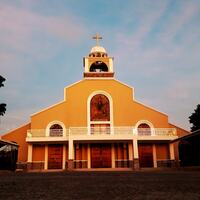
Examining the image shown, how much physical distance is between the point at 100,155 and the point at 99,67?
10.1m

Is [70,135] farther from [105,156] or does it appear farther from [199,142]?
[199,142]

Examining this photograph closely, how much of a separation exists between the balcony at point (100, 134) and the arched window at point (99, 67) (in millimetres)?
7283

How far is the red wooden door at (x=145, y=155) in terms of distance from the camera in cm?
2611

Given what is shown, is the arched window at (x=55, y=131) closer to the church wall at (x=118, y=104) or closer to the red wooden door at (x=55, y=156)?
the red wooden door at (x=55, y=156)

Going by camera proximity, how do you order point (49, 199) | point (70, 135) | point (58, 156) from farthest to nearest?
point (58, 156) < point (70, 135) < point (49, 199)

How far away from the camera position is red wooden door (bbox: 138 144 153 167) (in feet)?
85.7

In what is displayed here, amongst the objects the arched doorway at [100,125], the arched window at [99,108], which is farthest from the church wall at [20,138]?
the arched window at [99,108]

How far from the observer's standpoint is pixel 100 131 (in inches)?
1035

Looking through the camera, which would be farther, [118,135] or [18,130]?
[18,130]

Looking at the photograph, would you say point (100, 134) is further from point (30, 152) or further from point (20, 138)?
point (20, 138)

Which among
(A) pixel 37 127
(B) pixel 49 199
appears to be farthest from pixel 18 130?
Answer: (B) pixel 49 199

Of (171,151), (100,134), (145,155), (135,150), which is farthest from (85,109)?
(171,151)

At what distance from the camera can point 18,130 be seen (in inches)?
1072

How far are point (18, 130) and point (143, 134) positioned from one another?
1230cm
